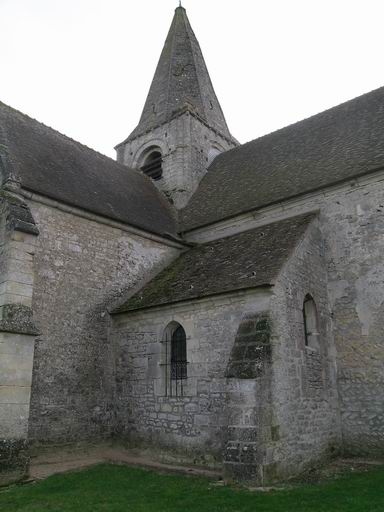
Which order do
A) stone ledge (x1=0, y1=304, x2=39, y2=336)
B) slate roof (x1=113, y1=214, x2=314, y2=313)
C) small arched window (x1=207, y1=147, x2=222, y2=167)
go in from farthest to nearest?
small arched window (x1=207, y1=147, x2=222, y2=167) → slate roof (x1=113, y1=214, x2=314, y2=313) → stone ledge (x1=0, y1=304, x2=39, y2=336)

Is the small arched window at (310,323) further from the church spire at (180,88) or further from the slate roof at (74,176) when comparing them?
the church spire at (180,88)

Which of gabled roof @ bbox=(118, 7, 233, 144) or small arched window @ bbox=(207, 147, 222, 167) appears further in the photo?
gabled roof @ bbox=(118, 7, 233, 144)

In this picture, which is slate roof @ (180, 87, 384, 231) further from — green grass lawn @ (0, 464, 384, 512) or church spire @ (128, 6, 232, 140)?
green grass lawn @ (0, 464, 384, 512)

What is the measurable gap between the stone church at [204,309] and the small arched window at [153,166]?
3.76 m

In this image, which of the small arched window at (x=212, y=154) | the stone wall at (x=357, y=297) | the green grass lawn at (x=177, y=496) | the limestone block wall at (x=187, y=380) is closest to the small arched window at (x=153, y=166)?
the small arched window at (x=212, y=154)

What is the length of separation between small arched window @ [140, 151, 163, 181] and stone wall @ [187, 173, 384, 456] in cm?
790

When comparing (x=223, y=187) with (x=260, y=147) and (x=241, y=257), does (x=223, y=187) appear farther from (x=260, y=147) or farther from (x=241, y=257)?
(x=241, y=257)

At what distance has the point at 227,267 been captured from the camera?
11.1 m

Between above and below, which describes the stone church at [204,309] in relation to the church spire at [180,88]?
below

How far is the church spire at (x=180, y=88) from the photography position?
1939 centimetres

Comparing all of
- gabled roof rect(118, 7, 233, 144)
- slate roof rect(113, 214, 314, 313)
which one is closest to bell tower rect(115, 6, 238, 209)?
gabled roof rect(118, 7, 233, 144)

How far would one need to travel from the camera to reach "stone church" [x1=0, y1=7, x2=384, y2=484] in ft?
28.5

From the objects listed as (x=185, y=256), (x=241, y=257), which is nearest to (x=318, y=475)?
(x=241, y=257)

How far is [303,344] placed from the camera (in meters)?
9.98
